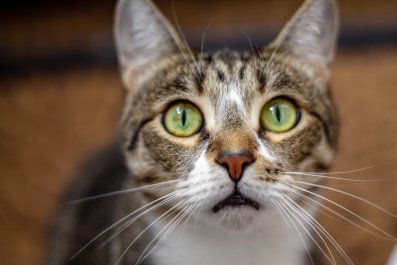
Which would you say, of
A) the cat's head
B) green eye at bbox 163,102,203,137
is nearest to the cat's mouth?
the cat's head

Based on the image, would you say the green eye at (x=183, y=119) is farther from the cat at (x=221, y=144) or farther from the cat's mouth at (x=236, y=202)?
the cat's mouth at (x=236, y=202)

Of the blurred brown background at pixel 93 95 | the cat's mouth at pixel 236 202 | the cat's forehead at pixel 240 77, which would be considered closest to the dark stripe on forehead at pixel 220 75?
the cat's forehead at pixel 240 77

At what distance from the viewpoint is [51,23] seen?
269 cm

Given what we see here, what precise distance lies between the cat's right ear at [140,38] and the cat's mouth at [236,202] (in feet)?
1.23

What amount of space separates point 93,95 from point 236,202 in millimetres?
1423

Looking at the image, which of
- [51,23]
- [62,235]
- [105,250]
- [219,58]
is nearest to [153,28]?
[219,58]

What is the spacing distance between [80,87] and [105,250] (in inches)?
47.1

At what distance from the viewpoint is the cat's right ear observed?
4.06 ft

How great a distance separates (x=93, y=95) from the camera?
235 cm

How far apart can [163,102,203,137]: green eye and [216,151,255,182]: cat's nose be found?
0.13 meters

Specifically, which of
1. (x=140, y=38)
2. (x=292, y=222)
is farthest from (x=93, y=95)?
(x=292, y=222)

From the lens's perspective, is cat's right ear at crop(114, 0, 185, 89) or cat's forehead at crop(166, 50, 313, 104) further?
cat's right ear at crop(114, 0, 185, 89)

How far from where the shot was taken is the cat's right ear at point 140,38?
1.24 meters

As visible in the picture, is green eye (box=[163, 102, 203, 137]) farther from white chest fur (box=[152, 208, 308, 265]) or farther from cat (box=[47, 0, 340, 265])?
white chest fur (box=[152, 208, 308, 265])
